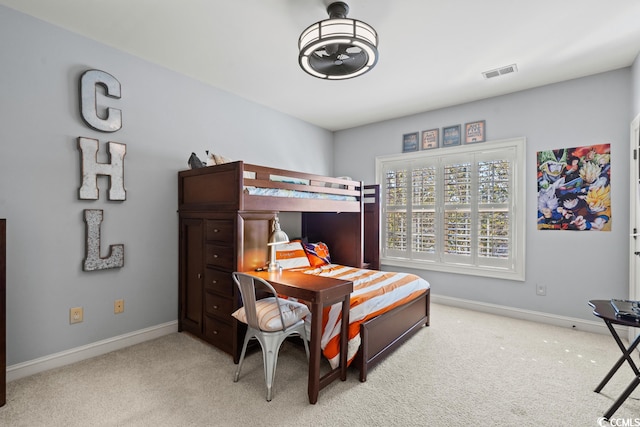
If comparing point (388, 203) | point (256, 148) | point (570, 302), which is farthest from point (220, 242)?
point (570, 302)

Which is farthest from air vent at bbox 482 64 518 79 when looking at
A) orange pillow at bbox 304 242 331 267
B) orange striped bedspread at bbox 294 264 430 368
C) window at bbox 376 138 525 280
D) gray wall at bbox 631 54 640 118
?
orange pillow at bbox 304 242 331 267

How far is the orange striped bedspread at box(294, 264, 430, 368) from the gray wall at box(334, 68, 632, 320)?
4.30ft

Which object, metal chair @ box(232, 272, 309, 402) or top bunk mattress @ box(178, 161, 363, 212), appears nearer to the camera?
metal chair @ box(232, 272, 309, 402)

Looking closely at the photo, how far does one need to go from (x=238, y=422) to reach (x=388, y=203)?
11.3 ft

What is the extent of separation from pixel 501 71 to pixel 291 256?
2.80 m

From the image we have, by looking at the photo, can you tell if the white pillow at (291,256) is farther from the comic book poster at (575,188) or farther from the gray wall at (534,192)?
the comic book poster at (575,188)

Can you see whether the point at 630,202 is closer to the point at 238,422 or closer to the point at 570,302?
the point at 570,302

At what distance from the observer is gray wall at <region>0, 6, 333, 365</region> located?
2.22 metres

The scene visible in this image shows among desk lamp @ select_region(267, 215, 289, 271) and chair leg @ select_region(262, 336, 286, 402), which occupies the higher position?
desk lamp @ select_region(267, 215, 289, 271)

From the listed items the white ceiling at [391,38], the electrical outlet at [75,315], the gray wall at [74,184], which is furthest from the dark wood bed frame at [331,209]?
the electrical outlet at [75,315]

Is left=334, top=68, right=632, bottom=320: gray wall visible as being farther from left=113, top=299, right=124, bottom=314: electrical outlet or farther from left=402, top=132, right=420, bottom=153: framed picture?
left=113, top=299, right=124, bottom=314: electrical outlet

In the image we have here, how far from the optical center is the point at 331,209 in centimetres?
337

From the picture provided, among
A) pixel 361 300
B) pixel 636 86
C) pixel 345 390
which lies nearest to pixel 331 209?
pixel 361 300

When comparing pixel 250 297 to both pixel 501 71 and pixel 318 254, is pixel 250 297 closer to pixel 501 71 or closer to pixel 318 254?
→ pixel 318 254
